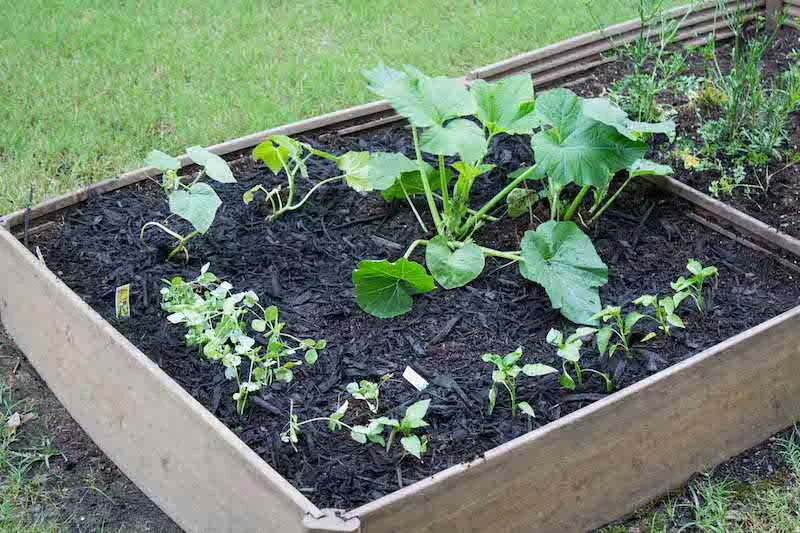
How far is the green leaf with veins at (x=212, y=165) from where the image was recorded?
125 inches

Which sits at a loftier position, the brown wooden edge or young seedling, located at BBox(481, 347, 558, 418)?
young seedling, located at BBox(481, 347, 558, 418)

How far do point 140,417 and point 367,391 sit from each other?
626mm

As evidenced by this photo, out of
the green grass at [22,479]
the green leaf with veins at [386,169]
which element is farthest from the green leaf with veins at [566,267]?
the green grass at [22,479]

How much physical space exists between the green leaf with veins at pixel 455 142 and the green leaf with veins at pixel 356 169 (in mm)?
432

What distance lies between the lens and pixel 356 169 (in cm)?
336

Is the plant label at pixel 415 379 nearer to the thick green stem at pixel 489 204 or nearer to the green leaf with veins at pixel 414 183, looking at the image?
the thick green stem at pixel 489 204

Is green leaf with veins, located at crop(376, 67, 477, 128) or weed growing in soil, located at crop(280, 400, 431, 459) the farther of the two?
green leaf with veins, located at crop(376, 67, 477, 128)

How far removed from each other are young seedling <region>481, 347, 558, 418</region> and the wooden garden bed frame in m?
0.16

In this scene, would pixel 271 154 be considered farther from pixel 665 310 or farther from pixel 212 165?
pixel 665 310

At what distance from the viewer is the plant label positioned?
2686mm

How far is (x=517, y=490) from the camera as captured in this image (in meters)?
2.36

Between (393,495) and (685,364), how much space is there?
916 millimetres

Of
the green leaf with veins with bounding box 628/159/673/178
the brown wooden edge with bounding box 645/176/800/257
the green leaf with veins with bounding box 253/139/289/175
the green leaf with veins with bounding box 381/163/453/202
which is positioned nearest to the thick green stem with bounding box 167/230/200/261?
the green leaf with veins with bounding box 253/139/289/175

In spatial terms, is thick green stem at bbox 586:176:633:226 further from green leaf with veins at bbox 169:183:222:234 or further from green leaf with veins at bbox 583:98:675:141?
green leaf with veins at bbox 169:183:222:234
